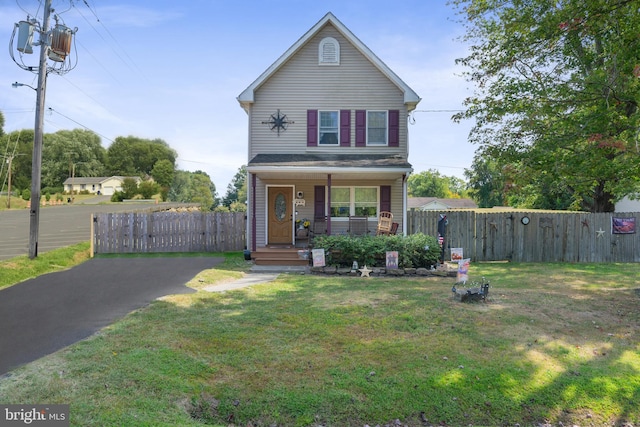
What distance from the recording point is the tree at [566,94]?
8656 millimetres

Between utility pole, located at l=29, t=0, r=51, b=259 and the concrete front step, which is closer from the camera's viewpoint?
utility pole, located at l=29, t=0, r=51, b=259

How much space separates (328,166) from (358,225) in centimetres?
296

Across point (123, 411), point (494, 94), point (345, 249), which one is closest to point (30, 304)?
point (123, 411)

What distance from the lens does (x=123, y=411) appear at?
3529 mm

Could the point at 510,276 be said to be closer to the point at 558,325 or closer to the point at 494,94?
the point at 558,325

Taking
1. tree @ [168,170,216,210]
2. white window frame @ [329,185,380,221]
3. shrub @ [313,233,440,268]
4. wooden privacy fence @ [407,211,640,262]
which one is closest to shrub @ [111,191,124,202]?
tree @ [168,170,216,210]

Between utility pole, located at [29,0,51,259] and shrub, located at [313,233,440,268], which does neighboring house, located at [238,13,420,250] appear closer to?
shrub, located at [313,233,440,268]

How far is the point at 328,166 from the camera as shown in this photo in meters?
12.7

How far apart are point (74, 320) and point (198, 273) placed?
444cm

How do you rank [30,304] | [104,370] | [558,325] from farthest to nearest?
[30,304], [558,325], [104,370]

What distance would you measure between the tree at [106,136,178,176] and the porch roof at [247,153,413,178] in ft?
241

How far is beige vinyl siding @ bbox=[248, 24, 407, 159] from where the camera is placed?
1459 cm

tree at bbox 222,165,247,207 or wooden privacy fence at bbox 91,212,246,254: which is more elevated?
tree at bbox 222,165,247,207
